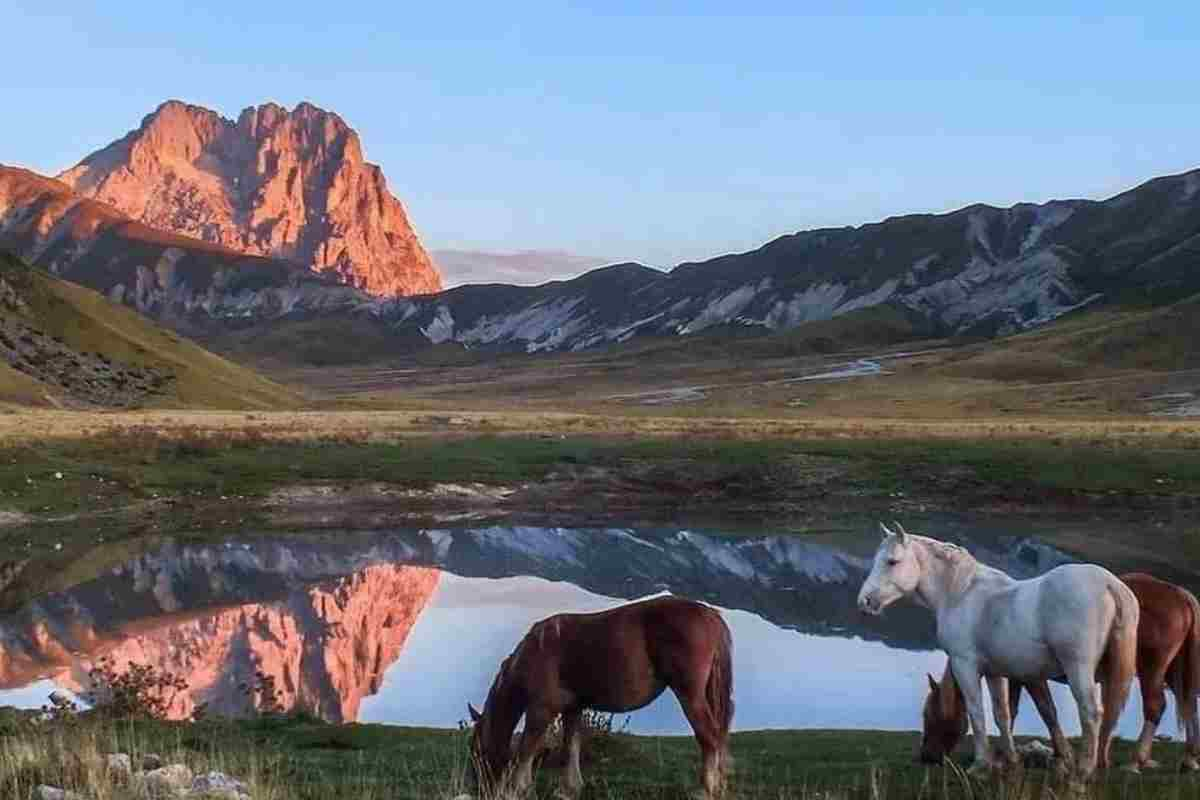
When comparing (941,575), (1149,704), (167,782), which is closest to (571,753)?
(167,782)

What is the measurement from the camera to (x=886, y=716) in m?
21.3

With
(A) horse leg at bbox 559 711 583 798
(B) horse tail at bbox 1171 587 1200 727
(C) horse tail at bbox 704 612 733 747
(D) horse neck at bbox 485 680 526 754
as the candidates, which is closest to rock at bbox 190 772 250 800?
(D) horse neck at bbox 485 680 526 754

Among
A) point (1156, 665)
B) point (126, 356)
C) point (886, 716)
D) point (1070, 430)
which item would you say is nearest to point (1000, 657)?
point (1156, 665)

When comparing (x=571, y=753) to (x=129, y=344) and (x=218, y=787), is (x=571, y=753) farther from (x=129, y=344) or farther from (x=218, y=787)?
(x=129, y=344)

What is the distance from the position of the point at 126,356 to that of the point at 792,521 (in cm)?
9732

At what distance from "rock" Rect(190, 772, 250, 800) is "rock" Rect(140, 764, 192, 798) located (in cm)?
9

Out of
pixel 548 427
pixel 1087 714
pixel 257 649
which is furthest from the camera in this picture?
pixel 548 427

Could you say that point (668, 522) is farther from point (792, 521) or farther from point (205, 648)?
point (205, 648)

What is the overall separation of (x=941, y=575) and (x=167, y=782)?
25.2 ft

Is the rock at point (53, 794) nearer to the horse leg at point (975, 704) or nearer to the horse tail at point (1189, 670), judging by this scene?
the horse leg at point (975, 704)

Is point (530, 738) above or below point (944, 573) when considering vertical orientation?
below

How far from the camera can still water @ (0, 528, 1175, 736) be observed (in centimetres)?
2314

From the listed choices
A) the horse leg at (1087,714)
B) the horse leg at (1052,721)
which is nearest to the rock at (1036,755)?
the horse leg at (1052,721)

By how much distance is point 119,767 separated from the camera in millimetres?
10688
